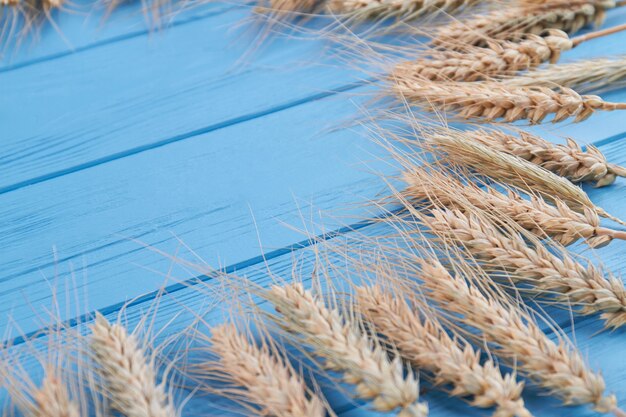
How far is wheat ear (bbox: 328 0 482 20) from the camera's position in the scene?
4.04ft

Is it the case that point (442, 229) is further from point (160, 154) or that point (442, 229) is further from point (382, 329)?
point (160, 154)

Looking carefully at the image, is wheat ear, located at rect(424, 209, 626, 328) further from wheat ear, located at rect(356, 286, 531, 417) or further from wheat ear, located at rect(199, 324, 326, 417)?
wheat ear, located at rect(199, 324, 326, 417)

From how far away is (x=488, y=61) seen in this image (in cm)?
112

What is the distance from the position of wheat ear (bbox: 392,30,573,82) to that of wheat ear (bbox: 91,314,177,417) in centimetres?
60

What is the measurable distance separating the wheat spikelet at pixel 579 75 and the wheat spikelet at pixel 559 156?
14 cm

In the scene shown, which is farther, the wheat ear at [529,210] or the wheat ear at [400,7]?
the wheat ear at [400,7]

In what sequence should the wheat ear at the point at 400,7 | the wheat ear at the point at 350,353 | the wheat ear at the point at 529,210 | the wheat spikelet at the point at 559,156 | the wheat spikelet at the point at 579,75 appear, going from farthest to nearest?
the wheat ear at the point at 400,7
the wheat spikelet at the point at 579,75
the wheat spikelet at the point at 559,156
the wheat ear at the point at 529,210
the wheat ear at the point at 350,353

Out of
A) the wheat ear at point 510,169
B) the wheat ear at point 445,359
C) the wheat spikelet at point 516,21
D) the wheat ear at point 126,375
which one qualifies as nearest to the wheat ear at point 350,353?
the wheat ear at point 445,359

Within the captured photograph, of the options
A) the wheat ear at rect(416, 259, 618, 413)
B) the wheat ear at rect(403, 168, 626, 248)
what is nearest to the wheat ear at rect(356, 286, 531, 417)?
the wheat ear at rect(416, 259, 618, 413)

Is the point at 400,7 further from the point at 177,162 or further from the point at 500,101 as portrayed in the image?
the point at 177,162

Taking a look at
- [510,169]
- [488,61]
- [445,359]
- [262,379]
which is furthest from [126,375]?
[488,61]

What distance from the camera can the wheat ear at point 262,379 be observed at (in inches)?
28.7

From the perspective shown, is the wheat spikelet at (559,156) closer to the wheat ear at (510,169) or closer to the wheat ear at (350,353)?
the wheat ear at (510,169)

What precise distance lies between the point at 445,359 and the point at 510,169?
0.32 metres
